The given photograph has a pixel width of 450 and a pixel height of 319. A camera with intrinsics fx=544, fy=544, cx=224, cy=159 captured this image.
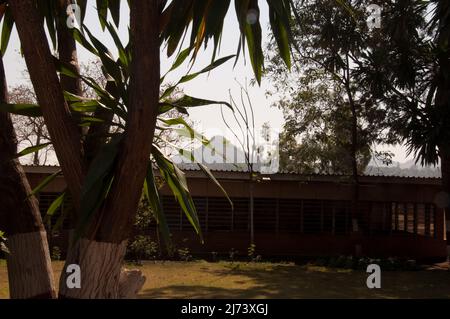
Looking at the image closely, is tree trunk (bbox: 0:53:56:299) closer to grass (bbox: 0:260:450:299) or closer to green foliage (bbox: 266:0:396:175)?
grass (bbox: 0:260:450:299)

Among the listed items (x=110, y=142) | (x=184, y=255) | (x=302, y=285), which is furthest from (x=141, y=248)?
(x=110, y=142)

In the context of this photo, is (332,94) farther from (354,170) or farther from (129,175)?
(129,175)

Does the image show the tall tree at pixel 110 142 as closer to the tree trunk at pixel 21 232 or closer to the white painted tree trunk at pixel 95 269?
the white painted tree trunk at pixel 95 269

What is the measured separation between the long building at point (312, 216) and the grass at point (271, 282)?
196cm

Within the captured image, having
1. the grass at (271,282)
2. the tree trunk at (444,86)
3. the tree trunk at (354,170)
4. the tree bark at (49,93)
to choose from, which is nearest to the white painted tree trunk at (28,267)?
the tree bark at (49,93)

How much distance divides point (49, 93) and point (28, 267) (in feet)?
4.95

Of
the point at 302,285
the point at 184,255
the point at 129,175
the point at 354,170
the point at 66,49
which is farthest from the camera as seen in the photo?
the point at 354,170

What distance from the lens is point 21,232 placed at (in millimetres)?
4363

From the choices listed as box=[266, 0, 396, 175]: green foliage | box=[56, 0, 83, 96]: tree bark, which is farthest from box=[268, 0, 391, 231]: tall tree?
box=[56, 0, 83, 96]: tree bark

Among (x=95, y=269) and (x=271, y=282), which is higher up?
(x=95, y=269)

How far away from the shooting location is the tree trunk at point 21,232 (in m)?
4.36

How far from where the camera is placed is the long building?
1700 cm

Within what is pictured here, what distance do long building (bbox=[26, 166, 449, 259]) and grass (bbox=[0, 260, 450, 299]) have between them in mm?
1957
